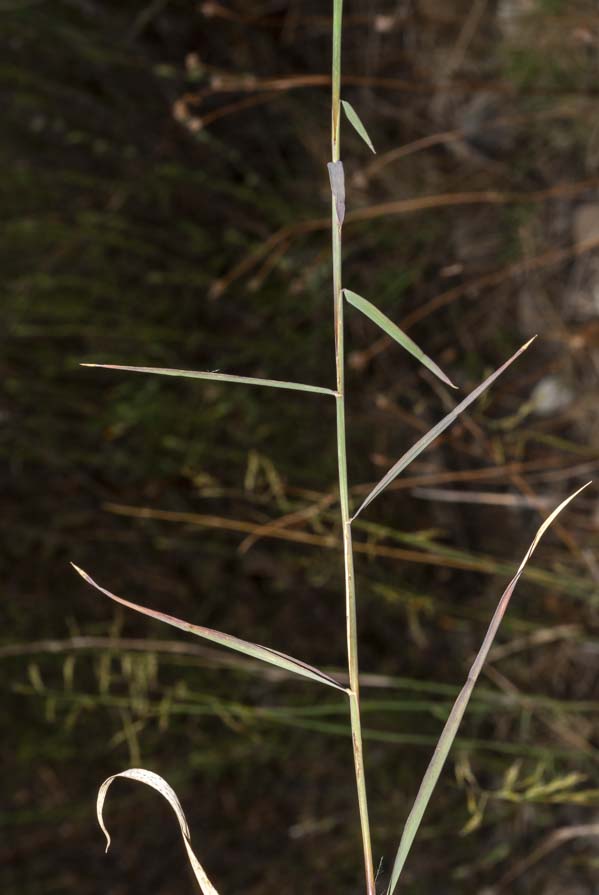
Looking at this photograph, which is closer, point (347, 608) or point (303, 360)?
point (347, 608)

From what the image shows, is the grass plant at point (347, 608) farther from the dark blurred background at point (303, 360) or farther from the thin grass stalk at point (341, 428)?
the dark blurred background at point (303, 360)

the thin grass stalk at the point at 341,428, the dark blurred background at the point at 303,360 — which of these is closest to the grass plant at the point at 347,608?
the thin grass stalk at the point at 341,428

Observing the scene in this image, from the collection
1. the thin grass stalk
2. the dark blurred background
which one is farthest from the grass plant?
the dark blurred background

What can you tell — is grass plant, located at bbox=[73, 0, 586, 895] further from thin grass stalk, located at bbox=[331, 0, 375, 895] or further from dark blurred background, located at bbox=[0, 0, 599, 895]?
dark blurred background, located at bbox=[0, 0, 599, 895]

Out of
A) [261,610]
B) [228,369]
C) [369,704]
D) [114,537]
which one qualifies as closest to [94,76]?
[228,369]

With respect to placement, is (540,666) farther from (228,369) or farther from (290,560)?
(228,369)

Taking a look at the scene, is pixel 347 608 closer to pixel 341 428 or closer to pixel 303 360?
pixel 341 428

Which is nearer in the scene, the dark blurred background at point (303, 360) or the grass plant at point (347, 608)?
the grass plant at point (347, 608)

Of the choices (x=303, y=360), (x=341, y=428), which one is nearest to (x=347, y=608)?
(x=341, y=428)
